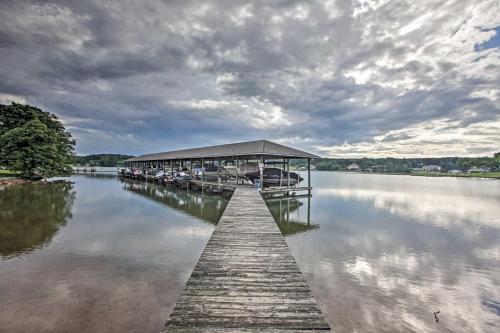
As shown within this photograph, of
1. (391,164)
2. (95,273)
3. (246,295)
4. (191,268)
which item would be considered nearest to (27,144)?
(95,273)

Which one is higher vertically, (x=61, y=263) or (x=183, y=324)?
(x=183, y=324)

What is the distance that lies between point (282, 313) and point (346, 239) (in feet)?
26.2

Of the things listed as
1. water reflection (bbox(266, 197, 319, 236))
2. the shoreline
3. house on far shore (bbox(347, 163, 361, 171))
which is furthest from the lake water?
house on far shore (bbox(347, 163, 361, 171))

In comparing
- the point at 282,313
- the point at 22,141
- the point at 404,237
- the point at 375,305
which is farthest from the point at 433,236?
the point at 22,141

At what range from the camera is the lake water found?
4469 mm

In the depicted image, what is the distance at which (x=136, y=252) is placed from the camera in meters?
7.79

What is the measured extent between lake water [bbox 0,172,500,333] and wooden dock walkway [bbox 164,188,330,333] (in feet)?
4.31

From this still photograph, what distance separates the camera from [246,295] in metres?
3.37

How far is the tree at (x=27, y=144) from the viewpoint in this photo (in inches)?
1110

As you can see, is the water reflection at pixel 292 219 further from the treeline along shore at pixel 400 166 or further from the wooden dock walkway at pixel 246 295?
the treeline along shore at pixel 400 166

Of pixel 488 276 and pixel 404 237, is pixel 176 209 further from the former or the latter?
pixel 488 276

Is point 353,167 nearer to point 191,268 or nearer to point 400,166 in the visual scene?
point 400,166

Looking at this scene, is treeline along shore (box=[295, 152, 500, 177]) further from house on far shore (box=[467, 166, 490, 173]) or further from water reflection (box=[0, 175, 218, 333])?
water reflection (box=[0, 175, 218, 333])

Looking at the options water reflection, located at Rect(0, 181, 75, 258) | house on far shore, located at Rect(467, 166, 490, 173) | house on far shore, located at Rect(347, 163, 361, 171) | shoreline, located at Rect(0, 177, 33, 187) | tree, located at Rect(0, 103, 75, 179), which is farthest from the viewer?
house on far shore, located at Rect(347, 163, 361, 171)
